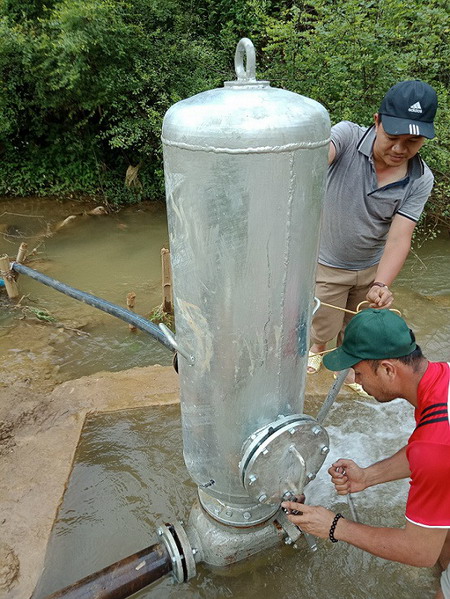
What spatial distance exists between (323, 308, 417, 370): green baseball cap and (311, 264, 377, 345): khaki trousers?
1178mm

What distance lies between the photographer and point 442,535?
55.2 inches

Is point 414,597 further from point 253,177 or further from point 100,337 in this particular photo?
point 100,337

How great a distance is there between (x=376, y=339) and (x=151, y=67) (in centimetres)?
740

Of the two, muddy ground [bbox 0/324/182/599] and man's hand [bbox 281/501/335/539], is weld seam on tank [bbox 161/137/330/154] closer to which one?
man's hand [bbox 281/501/335/539]

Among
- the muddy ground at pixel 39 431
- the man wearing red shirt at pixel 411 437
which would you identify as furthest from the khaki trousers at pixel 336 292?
the man wearing red shirt at pixel 411 437

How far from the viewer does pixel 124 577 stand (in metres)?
1.67

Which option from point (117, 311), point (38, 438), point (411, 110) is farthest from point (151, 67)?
point (38, 438)

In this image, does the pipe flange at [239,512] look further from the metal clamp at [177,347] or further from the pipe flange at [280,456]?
the metal clamp at [177,347]

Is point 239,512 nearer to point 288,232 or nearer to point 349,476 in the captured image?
point 349,476

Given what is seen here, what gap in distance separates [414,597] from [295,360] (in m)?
1.28

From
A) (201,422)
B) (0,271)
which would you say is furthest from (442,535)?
(0,271)

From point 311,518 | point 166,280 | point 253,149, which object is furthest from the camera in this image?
point 166,280

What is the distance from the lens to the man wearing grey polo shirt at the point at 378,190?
6.65ft

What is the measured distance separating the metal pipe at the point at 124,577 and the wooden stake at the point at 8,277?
3.86m
